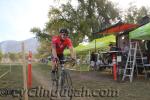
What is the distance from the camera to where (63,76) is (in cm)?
1114

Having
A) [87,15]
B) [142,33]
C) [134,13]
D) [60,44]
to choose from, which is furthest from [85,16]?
[60,44]

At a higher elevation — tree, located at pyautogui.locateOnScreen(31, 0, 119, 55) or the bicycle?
tree, located at pyautogui.locateOnScreen(31, 0, 119, 55)

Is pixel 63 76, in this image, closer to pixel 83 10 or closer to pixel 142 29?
pixel 142 29

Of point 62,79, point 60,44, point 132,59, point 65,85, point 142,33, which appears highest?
point 142,33

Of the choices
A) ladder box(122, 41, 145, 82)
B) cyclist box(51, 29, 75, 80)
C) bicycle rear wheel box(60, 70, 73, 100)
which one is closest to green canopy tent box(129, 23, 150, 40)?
ladder box(122, 41, 145, 82)

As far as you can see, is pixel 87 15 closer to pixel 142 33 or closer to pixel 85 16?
pixel 85 16

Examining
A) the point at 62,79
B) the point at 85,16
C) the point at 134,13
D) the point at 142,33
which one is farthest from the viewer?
the point at 134,13

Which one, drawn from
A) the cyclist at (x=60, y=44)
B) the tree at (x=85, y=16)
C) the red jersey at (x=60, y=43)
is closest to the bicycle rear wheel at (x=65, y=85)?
the cyclist at (x=60, y=44)

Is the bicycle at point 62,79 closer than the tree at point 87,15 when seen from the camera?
Yes

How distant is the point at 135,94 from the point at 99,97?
1566mm

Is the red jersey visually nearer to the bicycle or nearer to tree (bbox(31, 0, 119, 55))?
the bicycle

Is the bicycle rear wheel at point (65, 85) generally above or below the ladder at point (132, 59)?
below

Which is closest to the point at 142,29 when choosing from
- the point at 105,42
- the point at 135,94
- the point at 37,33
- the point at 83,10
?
the point at 135,94

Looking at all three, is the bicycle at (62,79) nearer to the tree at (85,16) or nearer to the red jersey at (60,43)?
the red jersey at (60,43)
